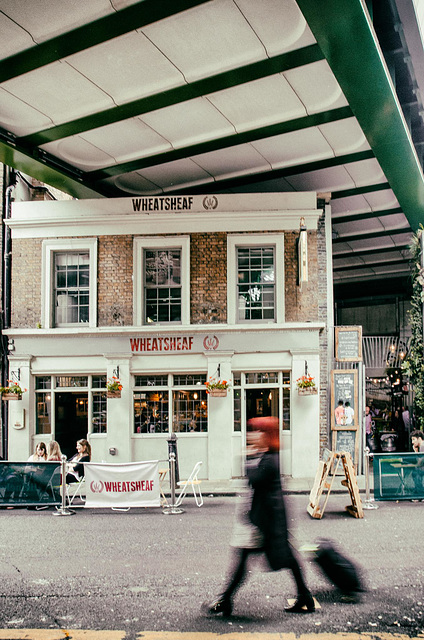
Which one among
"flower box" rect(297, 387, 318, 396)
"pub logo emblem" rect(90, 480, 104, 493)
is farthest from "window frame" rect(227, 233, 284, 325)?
"pub logo emblem" rect(90, 480, 104, 493)

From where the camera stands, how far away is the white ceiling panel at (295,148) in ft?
43.0

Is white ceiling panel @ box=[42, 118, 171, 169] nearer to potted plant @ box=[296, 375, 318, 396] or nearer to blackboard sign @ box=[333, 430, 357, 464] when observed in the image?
potted plant @ box=[296, 375, 318, 396]

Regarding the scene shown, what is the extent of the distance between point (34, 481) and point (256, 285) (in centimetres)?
755

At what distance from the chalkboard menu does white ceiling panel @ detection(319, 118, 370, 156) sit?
575cm

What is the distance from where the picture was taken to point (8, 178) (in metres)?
16.5

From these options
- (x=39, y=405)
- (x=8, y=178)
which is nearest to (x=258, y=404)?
(x=39, y=405)

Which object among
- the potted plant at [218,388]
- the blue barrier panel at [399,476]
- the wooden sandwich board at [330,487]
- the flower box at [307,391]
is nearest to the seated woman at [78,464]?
the potted plant at [218,388]

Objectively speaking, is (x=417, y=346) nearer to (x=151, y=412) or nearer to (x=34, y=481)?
(x=151, y=412)

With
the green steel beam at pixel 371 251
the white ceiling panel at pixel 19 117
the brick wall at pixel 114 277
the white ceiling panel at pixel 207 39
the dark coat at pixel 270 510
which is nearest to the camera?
the dark coat at pixel 270 510

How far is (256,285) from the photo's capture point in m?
15.3

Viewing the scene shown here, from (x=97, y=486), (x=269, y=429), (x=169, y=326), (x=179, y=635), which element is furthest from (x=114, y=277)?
(x=179, y=635)

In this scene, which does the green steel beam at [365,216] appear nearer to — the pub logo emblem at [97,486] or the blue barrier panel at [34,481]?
the pub logo emblem at [97,486]

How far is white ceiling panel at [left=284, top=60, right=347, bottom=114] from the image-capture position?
1045cm

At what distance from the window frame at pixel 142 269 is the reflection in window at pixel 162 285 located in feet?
0.58
